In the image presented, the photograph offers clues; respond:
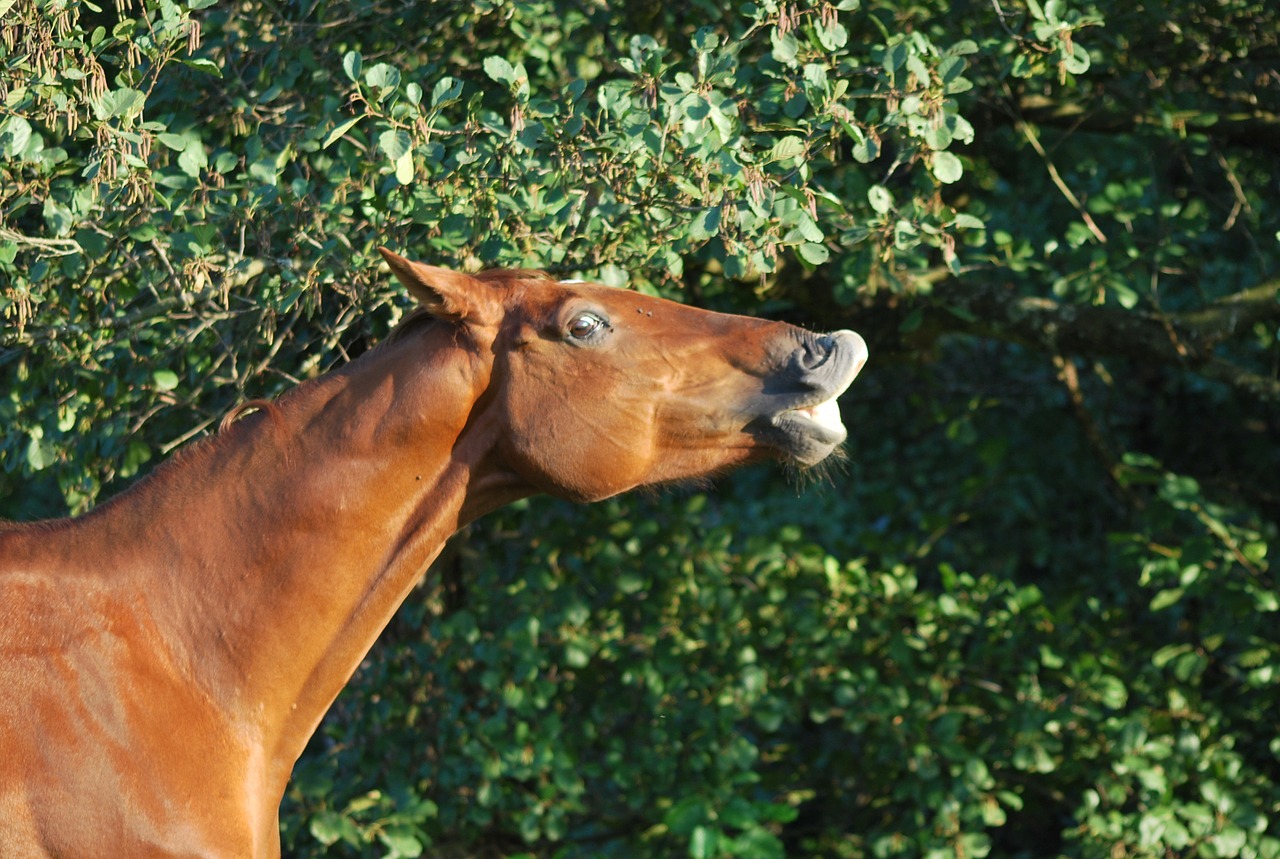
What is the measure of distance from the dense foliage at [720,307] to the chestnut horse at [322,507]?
0.52 meters

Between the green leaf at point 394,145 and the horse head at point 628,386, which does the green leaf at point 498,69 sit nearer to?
the green leaf at point 394,145

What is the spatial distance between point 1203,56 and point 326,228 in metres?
3.62

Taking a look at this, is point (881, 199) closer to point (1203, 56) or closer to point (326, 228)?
point (326, 228)

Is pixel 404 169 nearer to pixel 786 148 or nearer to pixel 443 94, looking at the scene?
pixel 443 94

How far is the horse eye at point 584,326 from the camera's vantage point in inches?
106

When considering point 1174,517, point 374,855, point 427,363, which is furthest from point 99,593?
point 1174,517

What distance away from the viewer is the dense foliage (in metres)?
3.35

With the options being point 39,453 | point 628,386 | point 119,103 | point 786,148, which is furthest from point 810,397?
point 39,453

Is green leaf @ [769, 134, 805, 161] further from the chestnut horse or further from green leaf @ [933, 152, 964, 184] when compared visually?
the chestnut horse

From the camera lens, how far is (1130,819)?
5039 mm

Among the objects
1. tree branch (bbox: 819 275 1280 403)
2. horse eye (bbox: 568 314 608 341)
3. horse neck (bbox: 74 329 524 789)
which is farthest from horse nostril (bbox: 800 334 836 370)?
tree branch (bbox: 819 275 1280 403)

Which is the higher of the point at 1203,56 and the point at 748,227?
the point at 748,227

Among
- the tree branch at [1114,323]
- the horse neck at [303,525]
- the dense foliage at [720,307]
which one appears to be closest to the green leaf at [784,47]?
the dense foliage at [720,307]

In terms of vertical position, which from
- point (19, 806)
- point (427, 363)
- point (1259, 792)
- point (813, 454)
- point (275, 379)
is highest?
point (427, 363)
